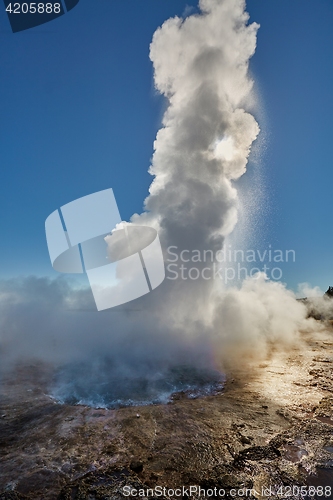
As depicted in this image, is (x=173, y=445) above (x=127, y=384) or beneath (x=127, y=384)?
beneath

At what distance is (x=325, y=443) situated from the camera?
506 cm

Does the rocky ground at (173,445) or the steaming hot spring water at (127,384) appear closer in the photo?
the rocky ground at (173,445)

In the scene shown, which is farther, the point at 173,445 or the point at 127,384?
the point at 127,384

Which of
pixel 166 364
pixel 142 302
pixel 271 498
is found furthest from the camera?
pixel 142 302

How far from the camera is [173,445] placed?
497 centimetres

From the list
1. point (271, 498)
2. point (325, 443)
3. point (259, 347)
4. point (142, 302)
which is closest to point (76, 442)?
point (271, 498)

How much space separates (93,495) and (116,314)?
12476 mm

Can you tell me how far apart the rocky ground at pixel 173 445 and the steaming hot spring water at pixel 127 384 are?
49 centimetres

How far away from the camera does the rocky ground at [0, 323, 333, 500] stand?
3948 mm

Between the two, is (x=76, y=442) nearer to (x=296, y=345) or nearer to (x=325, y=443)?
(x=325, y=443)

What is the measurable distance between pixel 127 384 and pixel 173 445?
4.14 metres

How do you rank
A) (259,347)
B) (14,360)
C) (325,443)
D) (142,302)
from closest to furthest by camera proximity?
(325,443), (14,360), (259,347), (142,302)

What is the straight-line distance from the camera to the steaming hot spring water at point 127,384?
7.50m

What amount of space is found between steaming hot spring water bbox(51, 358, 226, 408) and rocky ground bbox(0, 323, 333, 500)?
1.60ft
